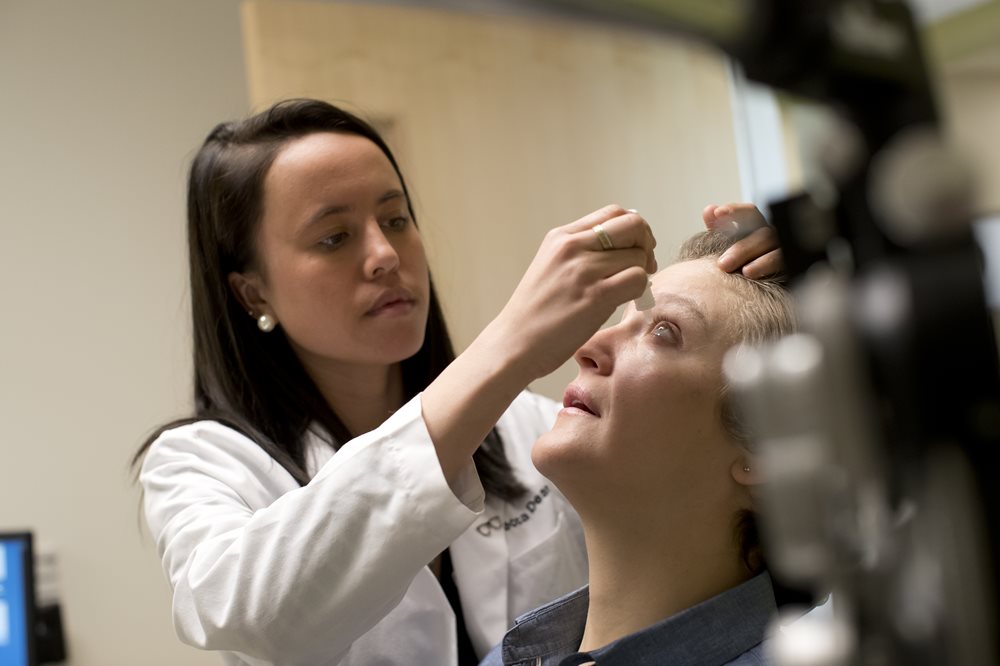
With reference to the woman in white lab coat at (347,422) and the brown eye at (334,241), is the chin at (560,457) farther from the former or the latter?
the brown eye at (334,241)

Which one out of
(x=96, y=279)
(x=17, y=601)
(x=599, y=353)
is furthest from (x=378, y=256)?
(x=96, y=279)

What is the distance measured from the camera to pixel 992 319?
380 millimetres

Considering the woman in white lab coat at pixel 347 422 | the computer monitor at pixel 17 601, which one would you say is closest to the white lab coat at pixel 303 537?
the woman in white lab coat at pixel 347 422

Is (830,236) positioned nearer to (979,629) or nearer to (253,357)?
(979,629)

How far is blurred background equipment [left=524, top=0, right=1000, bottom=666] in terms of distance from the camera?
36 cm

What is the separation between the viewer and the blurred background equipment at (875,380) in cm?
36

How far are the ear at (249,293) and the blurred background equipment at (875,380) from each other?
1229 mm

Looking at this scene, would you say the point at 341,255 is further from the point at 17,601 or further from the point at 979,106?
the point at 17,601

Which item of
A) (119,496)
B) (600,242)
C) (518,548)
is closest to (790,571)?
(600,242)

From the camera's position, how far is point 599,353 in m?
1.21

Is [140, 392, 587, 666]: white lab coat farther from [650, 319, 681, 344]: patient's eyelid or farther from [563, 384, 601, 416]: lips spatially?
[650, 319, 681, 344]: patient's eyelid

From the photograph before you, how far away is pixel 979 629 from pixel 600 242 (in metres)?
0.64

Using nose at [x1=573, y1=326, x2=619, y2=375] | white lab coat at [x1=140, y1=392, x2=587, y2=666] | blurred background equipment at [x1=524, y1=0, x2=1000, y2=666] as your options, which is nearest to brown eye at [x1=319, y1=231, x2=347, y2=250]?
white lab coat at [x1=140, y1=392, x2=587, y2=666]

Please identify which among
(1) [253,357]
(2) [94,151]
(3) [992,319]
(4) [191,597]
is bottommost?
(4) [191,597]
